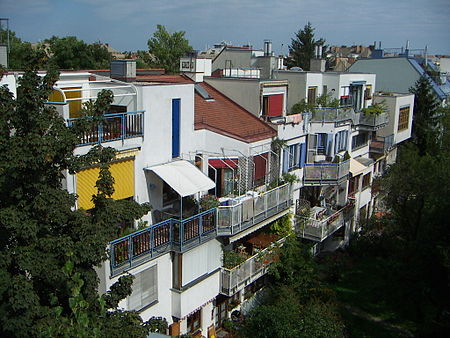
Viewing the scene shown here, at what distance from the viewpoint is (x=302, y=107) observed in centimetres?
2925

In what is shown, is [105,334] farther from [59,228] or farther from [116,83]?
[116,83]

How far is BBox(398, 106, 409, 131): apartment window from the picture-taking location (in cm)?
4062

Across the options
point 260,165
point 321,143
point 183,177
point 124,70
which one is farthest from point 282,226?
point 124,70

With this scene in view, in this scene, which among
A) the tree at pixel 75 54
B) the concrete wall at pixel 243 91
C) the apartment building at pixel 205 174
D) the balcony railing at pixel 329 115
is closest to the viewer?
the apartment building at pixel 205 174

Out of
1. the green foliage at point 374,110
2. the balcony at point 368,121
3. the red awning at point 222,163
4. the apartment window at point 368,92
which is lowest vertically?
the red awning at point 222,163

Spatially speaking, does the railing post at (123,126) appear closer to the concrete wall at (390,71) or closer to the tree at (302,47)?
the concrete wall at (390,71)

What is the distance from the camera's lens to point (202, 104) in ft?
80.0

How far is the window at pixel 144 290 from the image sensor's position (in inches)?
671

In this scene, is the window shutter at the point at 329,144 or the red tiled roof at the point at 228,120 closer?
the red tiled roof at the point at 228,120

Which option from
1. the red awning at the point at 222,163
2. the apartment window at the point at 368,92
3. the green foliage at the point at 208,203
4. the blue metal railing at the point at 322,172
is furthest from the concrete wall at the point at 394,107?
the green foliage at the point at 208,203

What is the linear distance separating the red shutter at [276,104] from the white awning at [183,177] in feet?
30.0

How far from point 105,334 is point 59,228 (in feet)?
8.12

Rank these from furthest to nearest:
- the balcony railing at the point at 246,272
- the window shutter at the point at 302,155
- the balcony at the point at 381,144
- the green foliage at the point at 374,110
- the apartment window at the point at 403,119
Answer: the apartment window at the point at 403,119 < the balcony at the point at 381,144 < the green foliage at the point at 374,110 < the window shutter at the point at 302,155 < the balcony railing at the point at 246,272

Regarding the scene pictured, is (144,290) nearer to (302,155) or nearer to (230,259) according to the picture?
(230,259)
